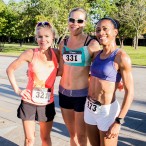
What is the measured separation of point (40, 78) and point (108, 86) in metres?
0.91

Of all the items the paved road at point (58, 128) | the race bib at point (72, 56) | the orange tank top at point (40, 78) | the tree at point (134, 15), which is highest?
the tree at point (134, 15)

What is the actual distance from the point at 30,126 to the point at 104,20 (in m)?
1.58

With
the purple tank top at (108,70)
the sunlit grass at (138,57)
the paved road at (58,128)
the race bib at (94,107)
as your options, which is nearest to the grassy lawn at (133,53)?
the sunlit grass at (138,57)

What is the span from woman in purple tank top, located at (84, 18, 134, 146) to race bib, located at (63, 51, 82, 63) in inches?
13.1

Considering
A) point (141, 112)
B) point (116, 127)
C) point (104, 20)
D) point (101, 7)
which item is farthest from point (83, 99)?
point (101, 7)

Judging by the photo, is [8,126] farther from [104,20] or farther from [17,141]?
[104,20]

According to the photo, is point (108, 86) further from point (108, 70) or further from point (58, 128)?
point (58, 128)

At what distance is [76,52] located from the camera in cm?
309

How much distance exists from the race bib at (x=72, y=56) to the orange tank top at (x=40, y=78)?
16cm

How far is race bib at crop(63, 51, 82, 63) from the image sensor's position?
3.09 meters

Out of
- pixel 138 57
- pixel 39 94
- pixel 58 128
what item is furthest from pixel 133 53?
pixel 39 94

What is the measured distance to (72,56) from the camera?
3123 millimetres

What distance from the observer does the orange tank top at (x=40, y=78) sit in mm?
3107

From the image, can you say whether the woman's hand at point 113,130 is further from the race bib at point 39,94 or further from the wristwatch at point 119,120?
the race bib at point 39,94
